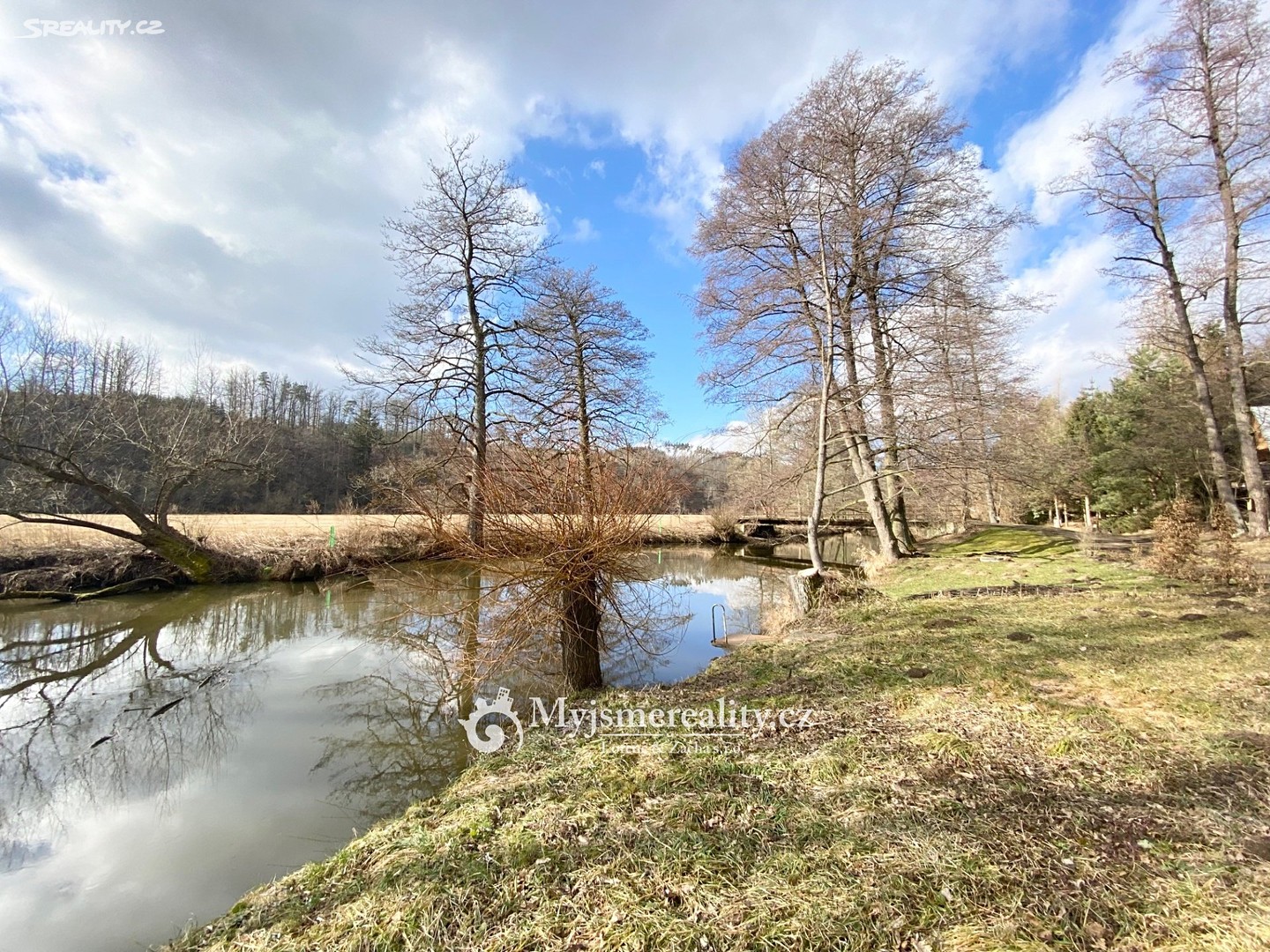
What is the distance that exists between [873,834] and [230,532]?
656 inches

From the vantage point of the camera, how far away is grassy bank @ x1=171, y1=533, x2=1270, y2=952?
66.7 inches

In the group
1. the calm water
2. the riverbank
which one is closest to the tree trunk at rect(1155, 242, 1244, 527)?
the calm water

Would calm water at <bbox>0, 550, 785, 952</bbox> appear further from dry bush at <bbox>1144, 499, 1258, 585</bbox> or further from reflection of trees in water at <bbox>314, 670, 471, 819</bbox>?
dry bush at <bbox>1144, 499, 1258, 585</bbox>

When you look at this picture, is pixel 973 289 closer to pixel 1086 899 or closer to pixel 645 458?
pixel 645 458

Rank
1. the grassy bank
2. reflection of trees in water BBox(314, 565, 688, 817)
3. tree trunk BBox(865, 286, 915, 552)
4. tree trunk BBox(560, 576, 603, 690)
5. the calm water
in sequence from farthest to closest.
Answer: tree trunk BBox(865, 286, 915, 552) < tree trunk BBox(560, 576, 603, 690) < reflection of trees in water BBox(314, 565, 688, 817) < the calm water < the grassy bank

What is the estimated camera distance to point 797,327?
9867 millimetres

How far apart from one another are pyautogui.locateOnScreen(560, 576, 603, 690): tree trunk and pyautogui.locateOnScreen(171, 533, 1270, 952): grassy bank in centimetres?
113

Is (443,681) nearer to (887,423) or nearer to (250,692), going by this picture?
(250,692)

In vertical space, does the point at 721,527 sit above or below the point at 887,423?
below

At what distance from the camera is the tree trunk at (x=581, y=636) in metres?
4.87

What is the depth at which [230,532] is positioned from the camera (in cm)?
1366

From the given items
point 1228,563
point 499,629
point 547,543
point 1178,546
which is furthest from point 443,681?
point 1228,563

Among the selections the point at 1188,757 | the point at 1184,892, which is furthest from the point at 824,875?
the point at 1188,757

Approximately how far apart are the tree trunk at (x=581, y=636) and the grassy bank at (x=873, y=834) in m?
1.13
